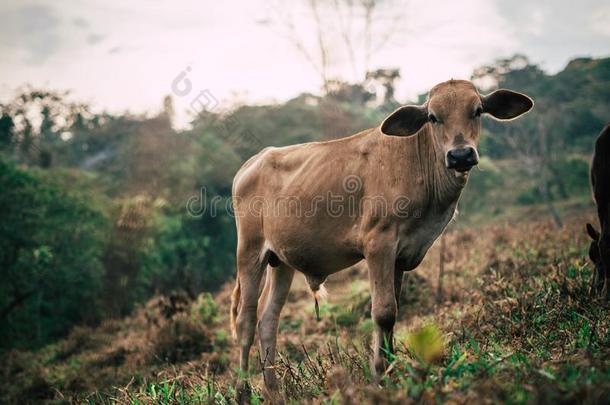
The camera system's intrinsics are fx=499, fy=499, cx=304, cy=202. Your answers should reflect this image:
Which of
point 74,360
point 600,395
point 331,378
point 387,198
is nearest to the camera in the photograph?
point 600,395

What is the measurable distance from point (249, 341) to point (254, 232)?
3.91 ft

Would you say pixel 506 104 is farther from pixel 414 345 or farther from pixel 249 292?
pixel 249 292

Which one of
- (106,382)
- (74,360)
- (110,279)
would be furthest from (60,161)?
(106,382)

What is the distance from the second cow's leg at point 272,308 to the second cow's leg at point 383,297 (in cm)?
157

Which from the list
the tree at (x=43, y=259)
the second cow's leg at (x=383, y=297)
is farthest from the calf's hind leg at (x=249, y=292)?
the tree at (x=43, y=259)

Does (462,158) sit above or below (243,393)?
above

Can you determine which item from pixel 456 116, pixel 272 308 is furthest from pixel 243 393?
pixel 456 116

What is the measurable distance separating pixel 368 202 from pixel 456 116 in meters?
1.03

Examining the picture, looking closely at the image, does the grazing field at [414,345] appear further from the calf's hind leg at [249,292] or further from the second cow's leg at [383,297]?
the calf's hind leg at [249,292]

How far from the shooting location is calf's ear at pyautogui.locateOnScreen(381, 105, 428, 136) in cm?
441

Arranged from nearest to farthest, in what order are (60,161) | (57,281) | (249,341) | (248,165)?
(249,341) → (248,165) → (57,281) → (60,161)

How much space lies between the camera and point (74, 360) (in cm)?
1081

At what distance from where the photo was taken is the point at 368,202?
173 inches

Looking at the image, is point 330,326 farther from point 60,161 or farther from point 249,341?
point 60,161
